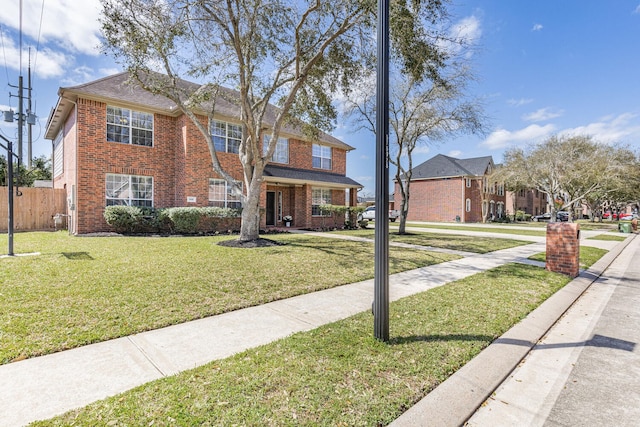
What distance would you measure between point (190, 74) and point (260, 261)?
25.9 ft

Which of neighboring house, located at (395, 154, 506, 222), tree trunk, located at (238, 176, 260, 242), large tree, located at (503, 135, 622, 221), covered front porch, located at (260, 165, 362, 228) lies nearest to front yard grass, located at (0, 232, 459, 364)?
tree trunk, located at (238, 176, 260, 242)

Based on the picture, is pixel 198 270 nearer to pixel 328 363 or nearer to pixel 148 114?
pixel 328 363

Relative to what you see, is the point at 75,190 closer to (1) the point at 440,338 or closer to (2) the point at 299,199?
(2) the point at 299,199

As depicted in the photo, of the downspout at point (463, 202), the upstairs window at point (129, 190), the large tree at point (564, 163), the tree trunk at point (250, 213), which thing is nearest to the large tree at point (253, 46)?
the tree trunk at point (250, 213)

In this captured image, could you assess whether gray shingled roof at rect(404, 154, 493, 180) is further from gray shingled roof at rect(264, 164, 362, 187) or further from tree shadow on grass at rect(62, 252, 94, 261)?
tree shadow on grass at rect(62, 252, 94, 261)

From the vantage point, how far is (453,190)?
36750 mm

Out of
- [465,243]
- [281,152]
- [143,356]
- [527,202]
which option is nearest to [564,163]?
[465,243]

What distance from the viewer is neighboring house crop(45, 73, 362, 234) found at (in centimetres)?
1265

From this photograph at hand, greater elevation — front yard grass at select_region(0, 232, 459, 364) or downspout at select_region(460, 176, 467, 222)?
downspout at select_region(460, 176, 467, 222)

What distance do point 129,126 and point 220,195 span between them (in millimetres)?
5058

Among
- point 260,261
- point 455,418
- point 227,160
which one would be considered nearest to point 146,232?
point 227,160

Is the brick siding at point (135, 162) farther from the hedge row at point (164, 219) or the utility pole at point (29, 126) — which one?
the utility pole at point (29, 126)

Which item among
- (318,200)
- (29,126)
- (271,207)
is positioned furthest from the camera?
(29,126)

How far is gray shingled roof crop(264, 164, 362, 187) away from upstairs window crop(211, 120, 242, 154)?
7.13 feet
